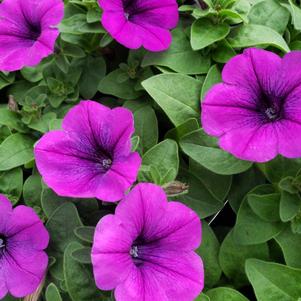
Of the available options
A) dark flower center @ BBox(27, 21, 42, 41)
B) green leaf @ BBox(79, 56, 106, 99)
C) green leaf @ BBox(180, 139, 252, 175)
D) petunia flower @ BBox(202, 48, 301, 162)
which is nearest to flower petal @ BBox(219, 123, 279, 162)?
petunia flower @ BBox(202, 48, 301, 162)

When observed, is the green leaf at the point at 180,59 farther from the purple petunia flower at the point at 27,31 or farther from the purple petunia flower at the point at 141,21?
the purple petunia flower at the point at 27,31

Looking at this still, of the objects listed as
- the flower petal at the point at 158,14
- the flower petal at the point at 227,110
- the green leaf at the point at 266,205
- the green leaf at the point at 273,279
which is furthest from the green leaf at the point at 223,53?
the green leaf at the point at 273,279

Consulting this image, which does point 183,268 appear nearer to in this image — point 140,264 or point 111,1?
point 140,264

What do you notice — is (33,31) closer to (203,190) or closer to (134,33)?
(134,33)

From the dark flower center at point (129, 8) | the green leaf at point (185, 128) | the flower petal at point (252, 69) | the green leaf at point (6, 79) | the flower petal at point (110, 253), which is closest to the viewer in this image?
the flower petal at point (110, 253)

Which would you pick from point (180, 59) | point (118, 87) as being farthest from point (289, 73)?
point (118, 87)

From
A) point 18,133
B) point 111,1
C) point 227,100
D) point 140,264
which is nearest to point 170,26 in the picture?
point 111,1

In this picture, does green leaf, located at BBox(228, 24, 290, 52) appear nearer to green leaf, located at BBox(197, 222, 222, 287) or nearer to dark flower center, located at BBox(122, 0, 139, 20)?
dark flower center, located at BBox(122, 0, 139, 20)
